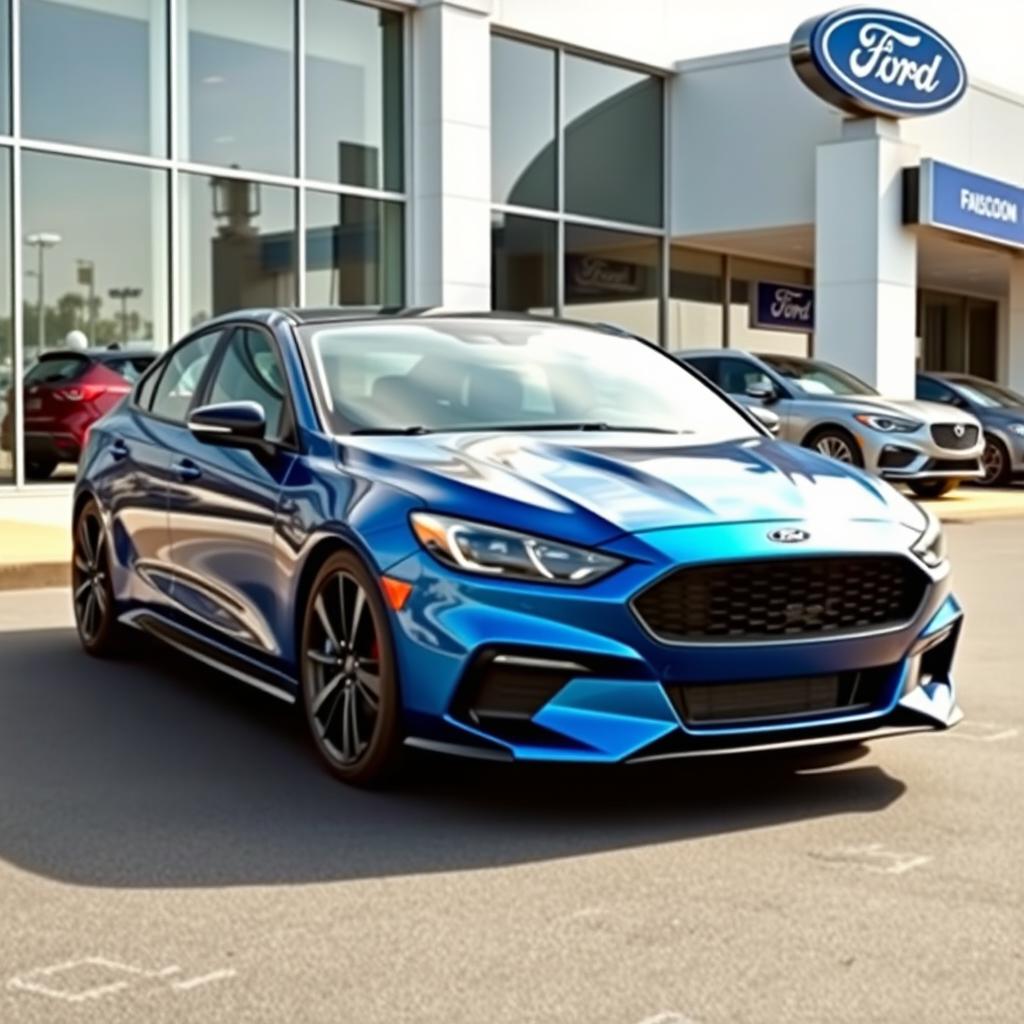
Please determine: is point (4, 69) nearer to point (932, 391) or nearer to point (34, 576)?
Answer: point (34, 576)

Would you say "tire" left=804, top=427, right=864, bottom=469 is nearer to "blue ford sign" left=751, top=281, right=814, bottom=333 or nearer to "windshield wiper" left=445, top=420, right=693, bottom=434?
"blue ford sign" left=751, top=281, right=814, bottom=333

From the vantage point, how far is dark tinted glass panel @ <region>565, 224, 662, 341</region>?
21953 millimetres

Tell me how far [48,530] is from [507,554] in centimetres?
924

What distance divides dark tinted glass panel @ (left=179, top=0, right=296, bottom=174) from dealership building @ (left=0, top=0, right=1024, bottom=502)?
0.03 m

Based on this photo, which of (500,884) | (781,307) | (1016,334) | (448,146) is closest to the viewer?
(500,884)

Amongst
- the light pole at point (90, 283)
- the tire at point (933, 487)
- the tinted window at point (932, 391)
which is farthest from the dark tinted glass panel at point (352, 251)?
the tinted window at point (932, 391)

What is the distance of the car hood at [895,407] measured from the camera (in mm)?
17625

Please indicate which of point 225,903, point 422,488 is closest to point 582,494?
point 422,488

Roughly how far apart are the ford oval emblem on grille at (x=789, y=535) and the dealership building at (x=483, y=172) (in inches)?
454

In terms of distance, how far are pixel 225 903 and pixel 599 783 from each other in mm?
1499

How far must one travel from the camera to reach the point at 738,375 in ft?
60.8

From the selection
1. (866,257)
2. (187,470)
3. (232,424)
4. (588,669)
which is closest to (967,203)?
(866,257)

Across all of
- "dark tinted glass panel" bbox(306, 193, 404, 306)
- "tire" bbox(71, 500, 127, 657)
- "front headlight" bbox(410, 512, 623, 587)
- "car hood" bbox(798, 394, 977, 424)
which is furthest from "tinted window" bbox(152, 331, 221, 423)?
"car hood" bbox(798, 394, 977, 424)

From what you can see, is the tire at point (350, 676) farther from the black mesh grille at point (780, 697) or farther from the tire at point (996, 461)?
the tire at point (996, 461)
